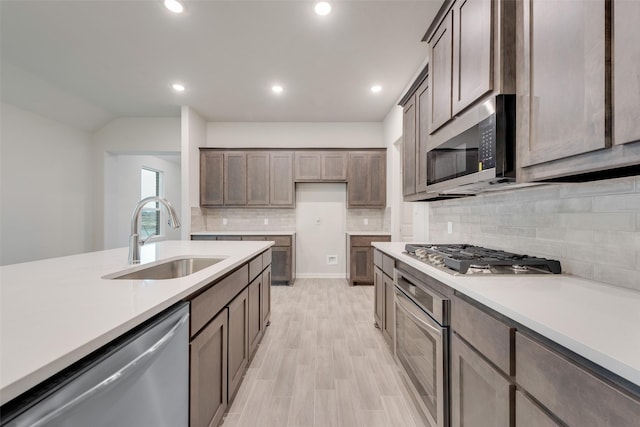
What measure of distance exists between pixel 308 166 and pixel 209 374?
158 inches

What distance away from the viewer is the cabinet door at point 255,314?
2.12 metres

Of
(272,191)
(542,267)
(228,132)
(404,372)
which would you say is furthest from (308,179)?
(542,267)

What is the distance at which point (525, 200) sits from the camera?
5.17ft

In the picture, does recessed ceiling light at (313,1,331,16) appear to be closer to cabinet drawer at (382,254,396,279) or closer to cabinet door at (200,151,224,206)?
cabinet drawer at (382,254,396,279)

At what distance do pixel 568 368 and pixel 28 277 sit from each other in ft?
6.39

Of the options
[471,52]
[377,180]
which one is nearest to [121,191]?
[377,180]

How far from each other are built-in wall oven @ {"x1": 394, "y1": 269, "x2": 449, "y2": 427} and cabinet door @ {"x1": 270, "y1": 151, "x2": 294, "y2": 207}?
3.28 meters

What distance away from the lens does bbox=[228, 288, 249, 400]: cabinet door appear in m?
1.64

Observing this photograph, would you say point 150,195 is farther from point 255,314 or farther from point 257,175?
point 255,314

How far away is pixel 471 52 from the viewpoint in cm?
149

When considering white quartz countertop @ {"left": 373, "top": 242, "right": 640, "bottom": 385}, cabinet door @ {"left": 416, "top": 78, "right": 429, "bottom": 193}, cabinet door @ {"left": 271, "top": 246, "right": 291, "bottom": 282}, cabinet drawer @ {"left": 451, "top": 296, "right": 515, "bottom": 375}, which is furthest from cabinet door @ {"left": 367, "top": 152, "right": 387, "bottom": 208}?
cabinet drawer @ {"left": 451, "top": 296, "right": 515, "bottom": 375}

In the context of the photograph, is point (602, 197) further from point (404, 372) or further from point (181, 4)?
point (181, 4)

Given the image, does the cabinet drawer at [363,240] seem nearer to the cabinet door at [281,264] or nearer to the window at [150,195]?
the cabinet door at [281,264]

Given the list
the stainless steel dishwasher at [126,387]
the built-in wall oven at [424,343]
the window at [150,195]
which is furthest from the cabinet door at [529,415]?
the window at [150,195]
